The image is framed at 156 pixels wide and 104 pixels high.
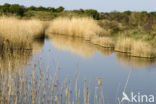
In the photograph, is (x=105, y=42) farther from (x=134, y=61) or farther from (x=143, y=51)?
(x=134, y=61)

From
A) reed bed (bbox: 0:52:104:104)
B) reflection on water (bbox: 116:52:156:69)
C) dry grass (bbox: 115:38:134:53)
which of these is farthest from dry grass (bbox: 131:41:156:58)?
reed bed (bbox: 0:52:104:104)

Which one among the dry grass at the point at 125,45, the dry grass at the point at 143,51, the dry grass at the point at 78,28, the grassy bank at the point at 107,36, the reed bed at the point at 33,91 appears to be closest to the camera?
the reed bed at the point at 33,91

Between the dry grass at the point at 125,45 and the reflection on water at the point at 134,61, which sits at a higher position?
the dry grass at the point at 125,45

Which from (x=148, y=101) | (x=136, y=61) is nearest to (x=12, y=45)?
(x=136, y=61)

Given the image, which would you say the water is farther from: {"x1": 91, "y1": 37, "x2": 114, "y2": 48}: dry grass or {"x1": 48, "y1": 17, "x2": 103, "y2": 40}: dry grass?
{"x1": 48, "y1": 17, "x2": 103, "y2": 40}: dry grass

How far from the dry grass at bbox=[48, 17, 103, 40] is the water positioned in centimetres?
369

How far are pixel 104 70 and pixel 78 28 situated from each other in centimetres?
706

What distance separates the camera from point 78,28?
12.9 m

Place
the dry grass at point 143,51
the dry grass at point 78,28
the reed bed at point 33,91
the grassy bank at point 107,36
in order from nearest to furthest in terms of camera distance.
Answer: the reed bed at point 33,91 < the dry grass at point 143,51 < the grassy bank at point 107,36 < the dry grass at point 78,28

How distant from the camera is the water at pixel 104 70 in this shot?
14.7ft

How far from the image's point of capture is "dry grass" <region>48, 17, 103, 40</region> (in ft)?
40.1

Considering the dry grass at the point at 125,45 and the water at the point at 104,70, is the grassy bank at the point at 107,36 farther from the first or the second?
the water at the point at 104,70

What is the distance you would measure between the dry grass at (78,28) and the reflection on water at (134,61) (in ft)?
13.5

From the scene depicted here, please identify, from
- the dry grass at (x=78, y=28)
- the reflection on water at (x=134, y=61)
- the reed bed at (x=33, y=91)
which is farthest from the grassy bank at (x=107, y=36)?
the reed bed at (x=33, y=91)
